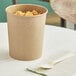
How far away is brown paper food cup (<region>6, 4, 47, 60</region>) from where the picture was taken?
758mm

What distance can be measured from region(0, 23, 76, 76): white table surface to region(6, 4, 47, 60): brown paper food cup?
27mm

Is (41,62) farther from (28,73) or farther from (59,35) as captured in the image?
(59,35)

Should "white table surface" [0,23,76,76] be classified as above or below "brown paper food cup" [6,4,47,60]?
below

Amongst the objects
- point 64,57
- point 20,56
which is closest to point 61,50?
point 64,57

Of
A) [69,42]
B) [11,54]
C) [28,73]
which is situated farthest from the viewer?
[69,42]

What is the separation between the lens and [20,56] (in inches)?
31.6

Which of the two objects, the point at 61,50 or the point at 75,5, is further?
the point at 61,50

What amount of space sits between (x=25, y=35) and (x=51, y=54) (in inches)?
5.5

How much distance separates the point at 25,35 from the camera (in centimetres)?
77

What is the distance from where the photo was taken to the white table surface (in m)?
0.72

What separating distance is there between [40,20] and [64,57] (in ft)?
0.54

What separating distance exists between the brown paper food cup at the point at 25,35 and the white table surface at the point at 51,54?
1.1 inches

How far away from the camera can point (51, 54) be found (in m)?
0.84

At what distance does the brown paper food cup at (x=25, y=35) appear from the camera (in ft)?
2.49
